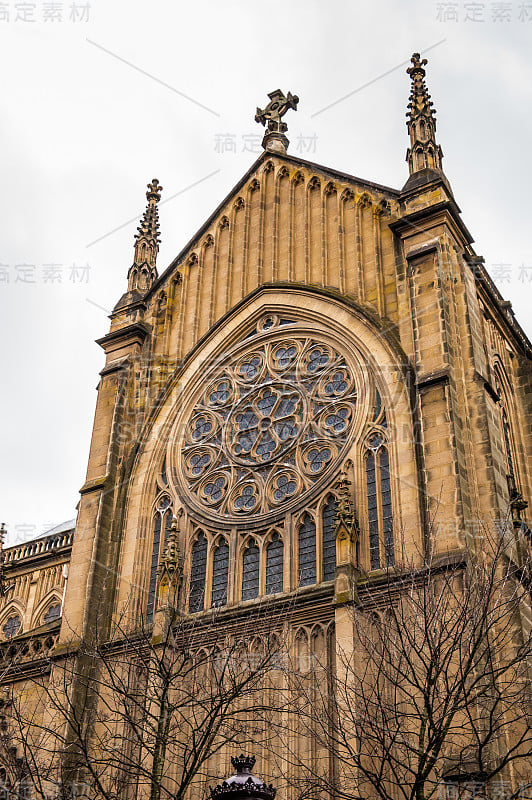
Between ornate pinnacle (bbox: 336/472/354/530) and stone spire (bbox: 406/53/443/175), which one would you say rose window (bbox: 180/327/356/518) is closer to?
ornate pinnacle (bbox: 336/472/354/530)

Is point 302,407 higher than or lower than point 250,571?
higher

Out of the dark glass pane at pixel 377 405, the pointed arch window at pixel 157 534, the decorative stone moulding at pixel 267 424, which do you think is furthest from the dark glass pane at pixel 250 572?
the dark glass pane at pixel 377 405

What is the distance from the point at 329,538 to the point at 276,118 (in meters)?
14.3

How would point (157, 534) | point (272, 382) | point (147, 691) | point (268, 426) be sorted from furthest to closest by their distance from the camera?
point (272, 382)
point (157, 534)
point (268, 426)
point (147, 691)

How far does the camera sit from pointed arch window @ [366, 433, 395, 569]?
19.4 m

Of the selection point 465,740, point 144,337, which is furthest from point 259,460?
point 465,740

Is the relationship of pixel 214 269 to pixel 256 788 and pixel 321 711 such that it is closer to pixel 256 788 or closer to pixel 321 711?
pixel 321 711

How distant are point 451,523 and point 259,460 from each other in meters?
5.80

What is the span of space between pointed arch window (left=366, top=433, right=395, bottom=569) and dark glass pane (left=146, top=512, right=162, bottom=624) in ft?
18.0

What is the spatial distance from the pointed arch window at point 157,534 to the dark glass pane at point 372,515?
509cm

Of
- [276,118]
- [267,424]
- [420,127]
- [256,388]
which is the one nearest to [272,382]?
[256,388]

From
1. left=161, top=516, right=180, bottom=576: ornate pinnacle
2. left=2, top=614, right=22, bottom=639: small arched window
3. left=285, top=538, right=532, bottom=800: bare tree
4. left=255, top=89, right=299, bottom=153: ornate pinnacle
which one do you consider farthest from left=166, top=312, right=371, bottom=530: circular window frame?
left=2, top=614, right=22, bottom=639: small arched window

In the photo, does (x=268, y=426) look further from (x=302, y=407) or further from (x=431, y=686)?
(x=431, y=686)

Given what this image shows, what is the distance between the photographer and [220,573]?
2152 cm
